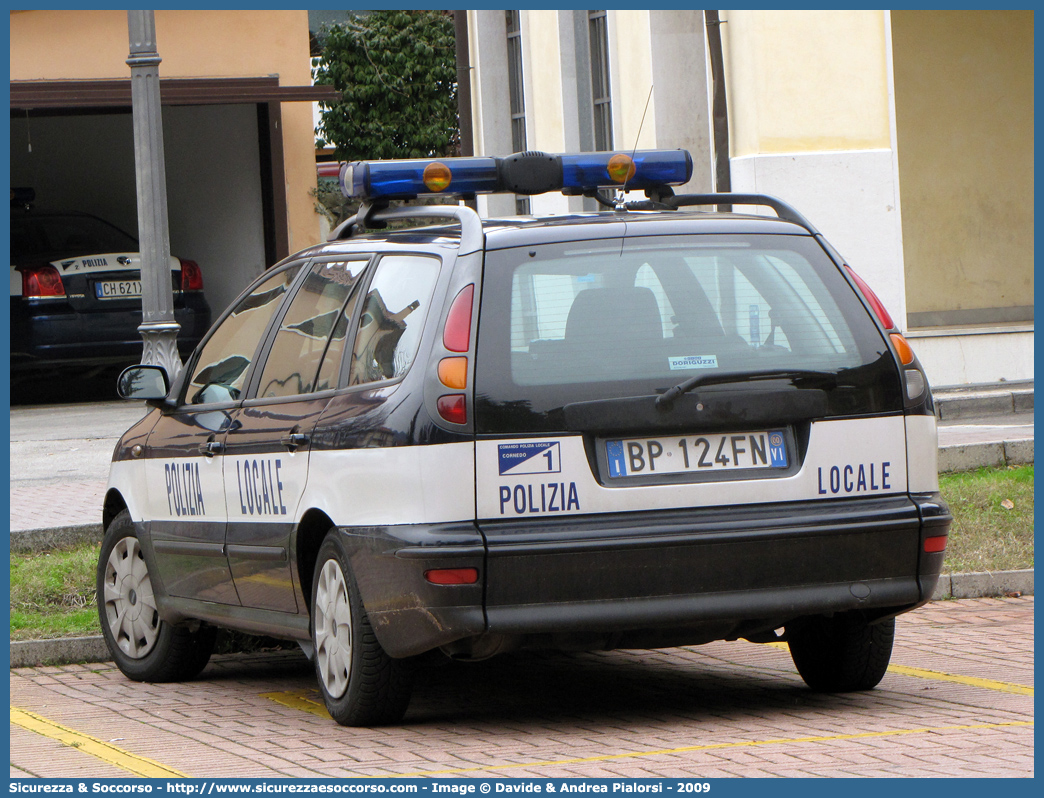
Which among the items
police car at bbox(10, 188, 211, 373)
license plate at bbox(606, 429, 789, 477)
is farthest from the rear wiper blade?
police car at bbox(10, 188, 211, 373)

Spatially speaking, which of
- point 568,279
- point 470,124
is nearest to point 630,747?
point 568,279

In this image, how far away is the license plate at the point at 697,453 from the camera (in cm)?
525

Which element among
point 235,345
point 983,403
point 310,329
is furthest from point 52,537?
point 983,403

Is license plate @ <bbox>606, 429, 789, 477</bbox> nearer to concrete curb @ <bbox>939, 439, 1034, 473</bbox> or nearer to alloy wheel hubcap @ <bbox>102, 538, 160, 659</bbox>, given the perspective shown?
alloy wheel hubcap @ <bbox>102, 538, 160, 659</bbox>

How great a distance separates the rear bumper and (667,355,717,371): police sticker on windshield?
1.44 feet

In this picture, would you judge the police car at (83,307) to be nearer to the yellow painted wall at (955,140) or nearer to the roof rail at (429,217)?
the yellow painted wall at (955,140)

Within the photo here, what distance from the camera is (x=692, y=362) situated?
17.5 ft

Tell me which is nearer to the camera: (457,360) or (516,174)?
(457,360)

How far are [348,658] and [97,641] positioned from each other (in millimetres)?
2218

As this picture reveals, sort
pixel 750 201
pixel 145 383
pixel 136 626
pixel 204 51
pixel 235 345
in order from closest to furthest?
pixel 750 201 < pixel 235 345 < pixel 145 383 < pixel 136 626 < pixel 204 51

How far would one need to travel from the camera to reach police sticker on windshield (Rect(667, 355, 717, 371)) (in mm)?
5305

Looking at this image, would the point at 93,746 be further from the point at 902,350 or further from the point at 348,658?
the point at 902,350

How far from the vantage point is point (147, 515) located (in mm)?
6922

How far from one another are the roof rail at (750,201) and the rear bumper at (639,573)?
1022mm
